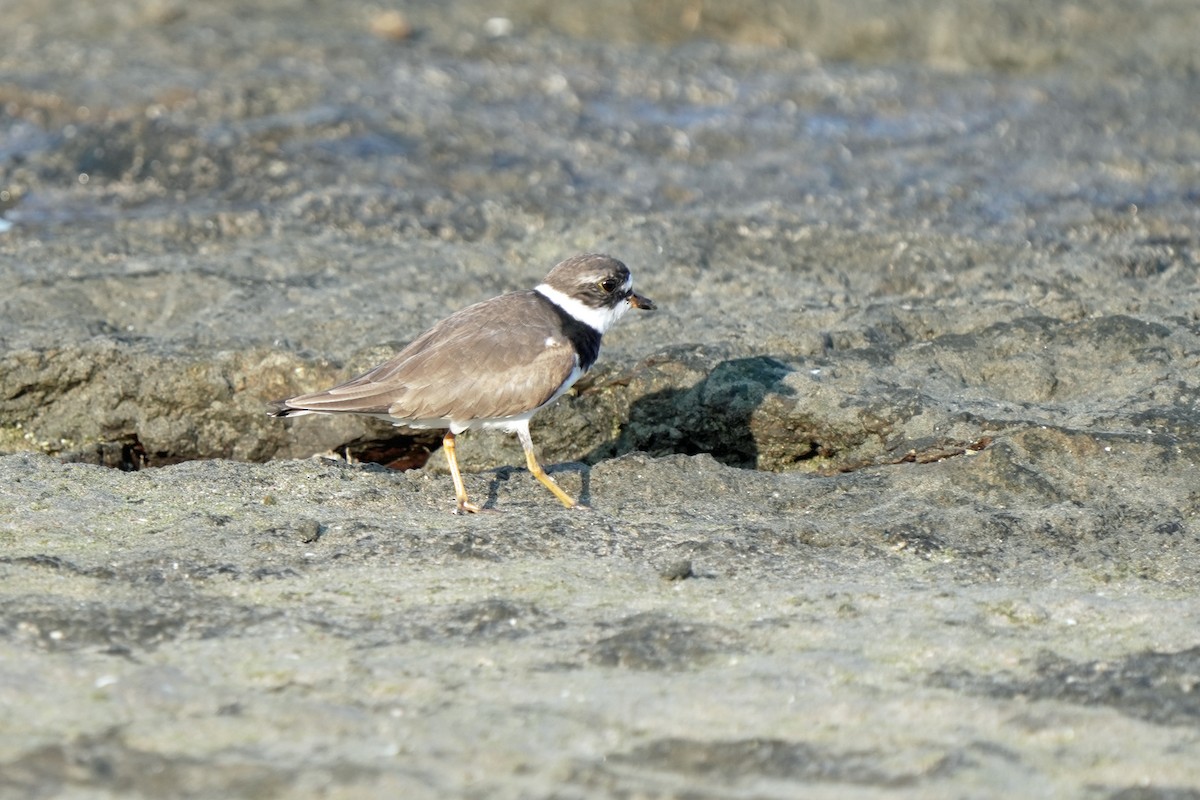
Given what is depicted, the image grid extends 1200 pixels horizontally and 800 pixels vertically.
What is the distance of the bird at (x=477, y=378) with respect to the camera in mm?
5746

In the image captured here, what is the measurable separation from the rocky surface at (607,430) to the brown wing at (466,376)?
304mm

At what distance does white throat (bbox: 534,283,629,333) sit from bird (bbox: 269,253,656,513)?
0.21 ft

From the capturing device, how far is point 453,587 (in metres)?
4.77

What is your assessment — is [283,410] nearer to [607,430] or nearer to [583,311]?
[583,311]

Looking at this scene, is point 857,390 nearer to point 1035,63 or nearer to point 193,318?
point 193,318

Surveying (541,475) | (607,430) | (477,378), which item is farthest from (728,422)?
(477,378)

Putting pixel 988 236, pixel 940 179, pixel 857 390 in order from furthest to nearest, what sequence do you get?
pixel 940 179, pixel 988 236, pixel 857 390

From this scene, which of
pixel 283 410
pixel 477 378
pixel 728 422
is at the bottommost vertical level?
pixel 728 422

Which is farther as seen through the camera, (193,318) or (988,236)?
(988,236)

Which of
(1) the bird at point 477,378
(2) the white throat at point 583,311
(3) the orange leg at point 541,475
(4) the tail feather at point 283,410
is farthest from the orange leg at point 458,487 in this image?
(2) the white throat at point 583,311

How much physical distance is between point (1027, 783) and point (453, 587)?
1941mm

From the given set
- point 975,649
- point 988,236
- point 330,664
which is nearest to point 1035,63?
point 988,236

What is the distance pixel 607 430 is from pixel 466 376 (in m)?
0.96

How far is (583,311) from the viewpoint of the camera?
6.32m
